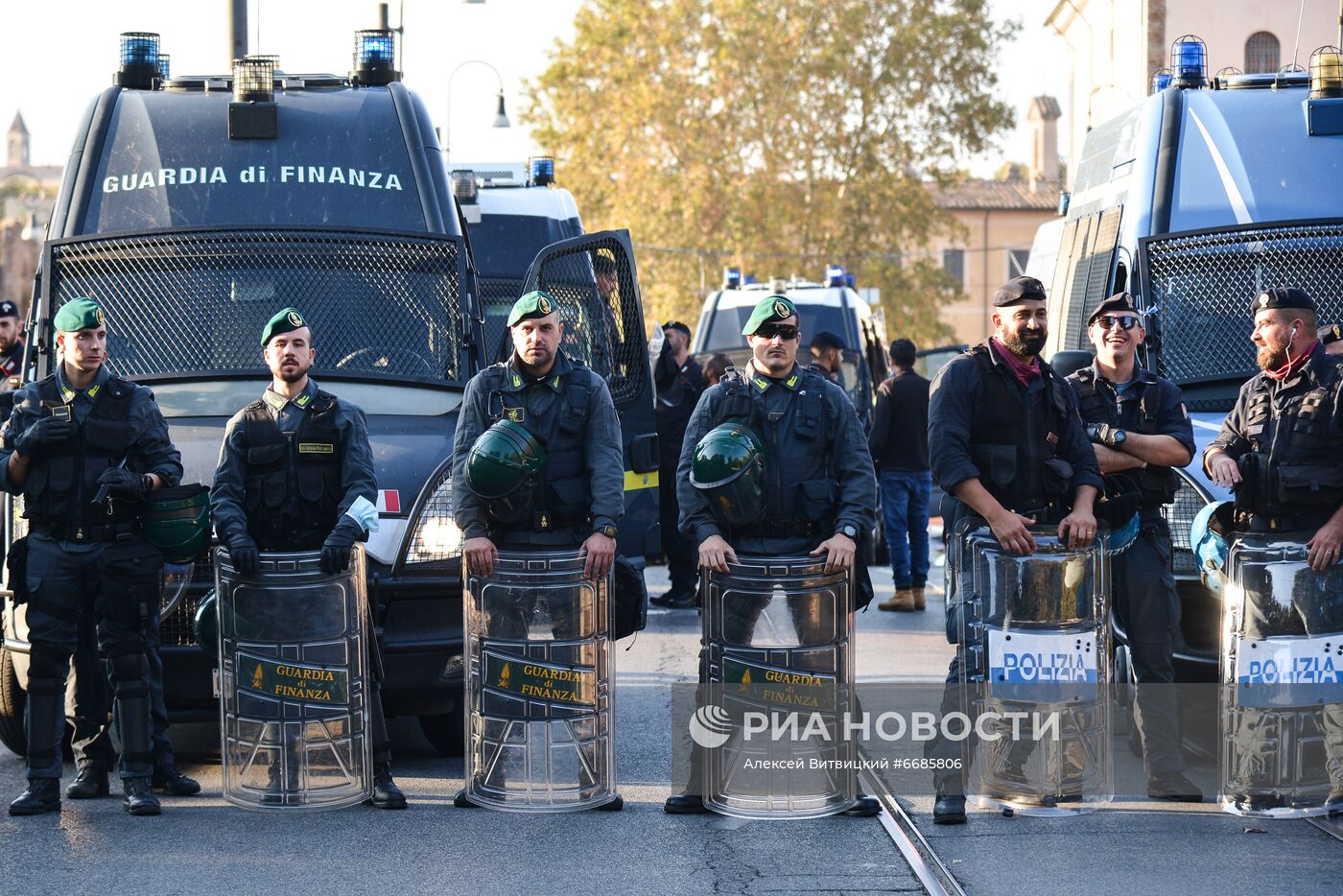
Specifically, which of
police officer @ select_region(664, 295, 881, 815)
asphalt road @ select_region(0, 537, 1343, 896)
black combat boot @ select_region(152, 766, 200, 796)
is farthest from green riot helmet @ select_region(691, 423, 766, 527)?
black combat boot @ select_region(152, 766, 200, 796)

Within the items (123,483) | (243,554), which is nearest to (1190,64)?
(243,554)

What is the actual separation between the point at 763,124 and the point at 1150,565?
31762 millimetres

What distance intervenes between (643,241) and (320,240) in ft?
94.8

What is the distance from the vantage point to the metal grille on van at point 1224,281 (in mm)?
9211

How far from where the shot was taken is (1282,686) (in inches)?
269

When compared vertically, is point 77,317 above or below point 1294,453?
above

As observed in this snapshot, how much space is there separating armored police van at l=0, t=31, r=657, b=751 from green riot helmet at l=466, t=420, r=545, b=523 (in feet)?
2.17

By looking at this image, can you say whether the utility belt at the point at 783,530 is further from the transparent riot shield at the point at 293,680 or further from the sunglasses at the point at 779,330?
the transparent riot shield at the point at 293,680

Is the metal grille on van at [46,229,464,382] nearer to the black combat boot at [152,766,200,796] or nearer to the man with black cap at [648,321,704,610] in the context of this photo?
the black combat boot at [152,766,200,796]

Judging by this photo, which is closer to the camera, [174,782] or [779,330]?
[779,330]

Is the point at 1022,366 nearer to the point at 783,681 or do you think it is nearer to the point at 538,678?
the point at 783,681

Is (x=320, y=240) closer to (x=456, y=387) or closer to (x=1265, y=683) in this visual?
(x=456, y=387)

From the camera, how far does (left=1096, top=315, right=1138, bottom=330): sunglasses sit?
751 cm

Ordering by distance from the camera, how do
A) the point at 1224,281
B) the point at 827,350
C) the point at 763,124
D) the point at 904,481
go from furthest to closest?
the point at 763,124, the point at 827,350, the point at 904,481, the point at 1224,281
